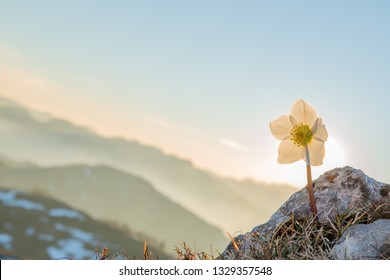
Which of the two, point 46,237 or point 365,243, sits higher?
point 46,237

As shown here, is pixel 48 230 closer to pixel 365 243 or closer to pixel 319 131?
pixel 319 131

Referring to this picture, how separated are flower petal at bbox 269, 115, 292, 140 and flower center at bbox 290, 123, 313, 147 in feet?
0.22

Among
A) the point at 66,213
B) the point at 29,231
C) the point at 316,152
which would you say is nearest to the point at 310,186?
the point at 316,152

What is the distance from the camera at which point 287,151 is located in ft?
13.7

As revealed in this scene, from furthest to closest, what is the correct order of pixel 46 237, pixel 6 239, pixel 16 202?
1. pixel 16 202
2. pixel 6 239
3. pixel 46 237

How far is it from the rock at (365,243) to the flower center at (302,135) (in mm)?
691

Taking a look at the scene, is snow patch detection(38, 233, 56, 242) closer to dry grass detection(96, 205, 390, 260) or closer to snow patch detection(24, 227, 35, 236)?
snow patch detection(24, 227, 35, 236)

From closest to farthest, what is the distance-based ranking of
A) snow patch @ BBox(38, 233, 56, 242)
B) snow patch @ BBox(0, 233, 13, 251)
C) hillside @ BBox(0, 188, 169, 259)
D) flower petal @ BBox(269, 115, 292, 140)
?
flower petal @ BBox(269, 115, 292, 140) → hillside @ BBox(0, 188, 169, 259) → snow patch @ BBox(0, 233, 13, 251) → snow patch @ BBox(38, 233, 56, 242)

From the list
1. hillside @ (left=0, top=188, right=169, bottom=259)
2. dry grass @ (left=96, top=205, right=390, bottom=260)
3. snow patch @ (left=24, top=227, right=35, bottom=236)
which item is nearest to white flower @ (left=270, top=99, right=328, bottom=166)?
dry grass @ (left=96, top=205, right=390, bottom=260)

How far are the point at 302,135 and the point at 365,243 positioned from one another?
33.4 inches

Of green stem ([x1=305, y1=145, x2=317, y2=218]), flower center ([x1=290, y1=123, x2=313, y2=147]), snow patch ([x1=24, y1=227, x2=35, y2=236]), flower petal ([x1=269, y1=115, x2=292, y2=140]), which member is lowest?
green stem ([x1=305, y1=145, x2=317, y2=218])

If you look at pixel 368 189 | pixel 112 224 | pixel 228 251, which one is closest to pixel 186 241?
pixel 228 251

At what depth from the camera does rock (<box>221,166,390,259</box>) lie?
4.48 meters

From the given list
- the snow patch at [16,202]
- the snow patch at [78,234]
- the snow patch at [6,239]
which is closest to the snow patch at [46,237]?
the snow patch at [78,234]
